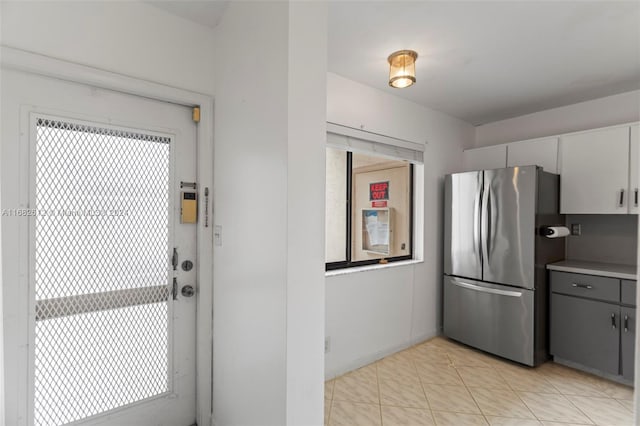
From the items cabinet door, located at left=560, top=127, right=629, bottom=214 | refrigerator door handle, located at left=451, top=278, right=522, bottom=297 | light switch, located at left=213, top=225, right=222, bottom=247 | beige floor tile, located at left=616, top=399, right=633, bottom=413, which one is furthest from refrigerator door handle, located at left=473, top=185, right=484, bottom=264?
light switch, located at left=213, top=225, right=222, bottom=247

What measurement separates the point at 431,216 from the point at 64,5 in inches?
129

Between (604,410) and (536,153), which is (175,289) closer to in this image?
(604,410)

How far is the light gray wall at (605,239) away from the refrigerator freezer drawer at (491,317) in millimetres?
940

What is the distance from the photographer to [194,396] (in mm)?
1935

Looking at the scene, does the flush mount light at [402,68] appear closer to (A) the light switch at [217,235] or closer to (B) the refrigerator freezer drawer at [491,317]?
(A) the light switch at [217,235]

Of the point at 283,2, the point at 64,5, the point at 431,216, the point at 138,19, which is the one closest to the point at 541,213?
the point at 431,216

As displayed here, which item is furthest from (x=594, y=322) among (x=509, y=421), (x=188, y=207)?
(x=188, y=207)

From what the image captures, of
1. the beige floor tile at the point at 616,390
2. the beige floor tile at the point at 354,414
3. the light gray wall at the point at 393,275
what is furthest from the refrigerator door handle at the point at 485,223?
the beige floor tile at the point at 354,414

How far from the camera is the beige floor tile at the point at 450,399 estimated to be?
85.8 inches

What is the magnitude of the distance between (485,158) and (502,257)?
1.26 meters

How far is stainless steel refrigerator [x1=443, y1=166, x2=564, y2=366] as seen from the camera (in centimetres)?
271

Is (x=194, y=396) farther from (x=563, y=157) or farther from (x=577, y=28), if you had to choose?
(x=563, y=157)

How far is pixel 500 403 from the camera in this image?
224cm

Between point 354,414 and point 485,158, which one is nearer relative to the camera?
point 354,414
